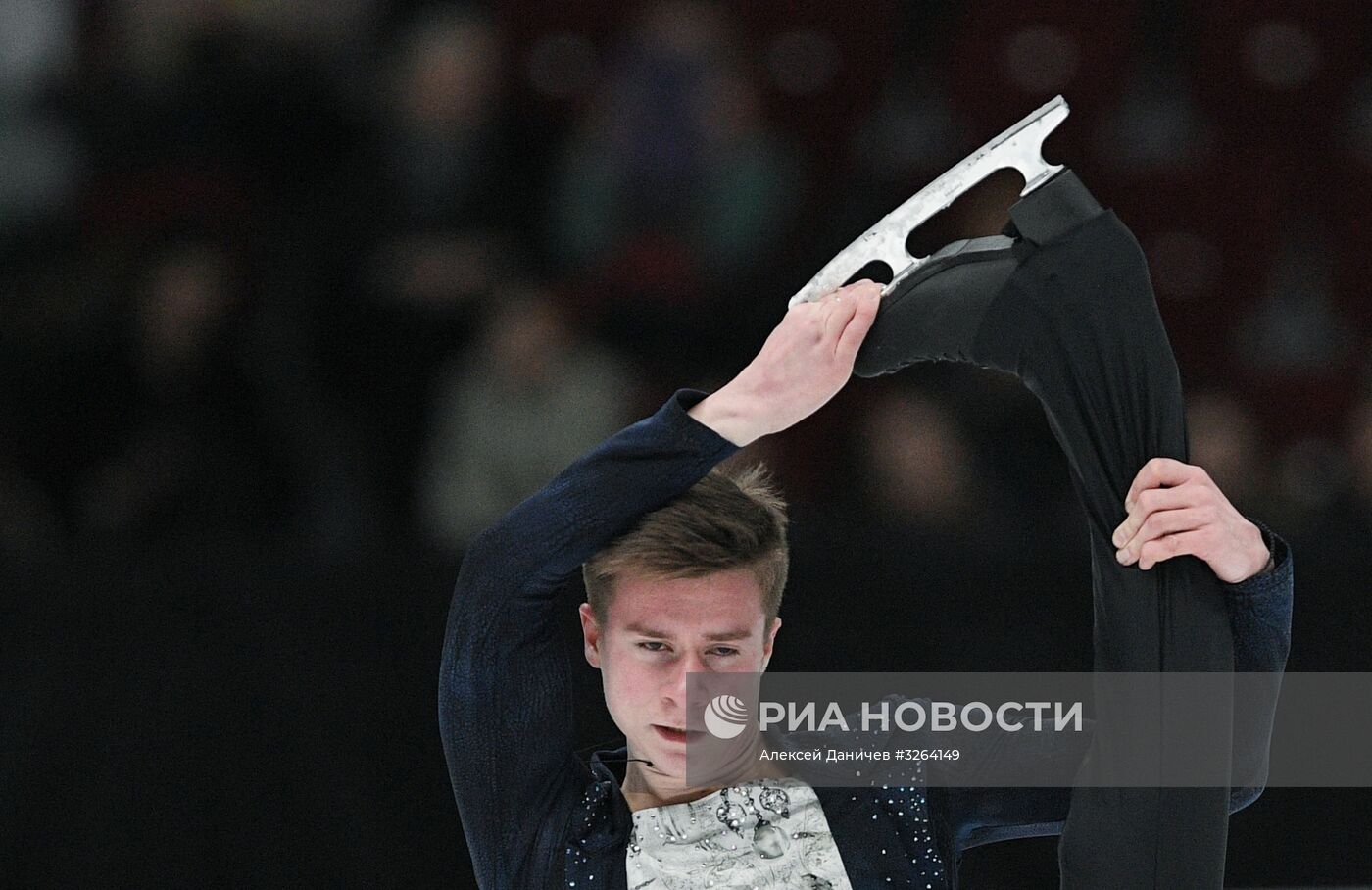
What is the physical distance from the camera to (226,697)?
3572 mm

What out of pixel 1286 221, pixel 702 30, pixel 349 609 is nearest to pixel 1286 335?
pixel 1286 221

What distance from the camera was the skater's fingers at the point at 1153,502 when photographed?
1.95 meters

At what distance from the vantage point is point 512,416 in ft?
13.8

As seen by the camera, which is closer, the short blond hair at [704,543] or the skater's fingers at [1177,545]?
the skater's fingers at [1177,545]

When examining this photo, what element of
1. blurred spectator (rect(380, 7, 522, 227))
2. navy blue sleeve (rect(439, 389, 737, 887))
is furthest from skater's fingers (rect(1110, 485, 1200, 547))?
blurred spectator (rect(380, 7, 522, 227))

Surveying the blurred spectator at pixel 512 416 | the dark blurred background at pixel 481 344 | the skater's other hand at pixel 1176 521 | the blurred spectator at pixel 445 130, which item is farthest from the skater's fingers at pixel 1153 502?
the blurred spectator at pixel 445 130

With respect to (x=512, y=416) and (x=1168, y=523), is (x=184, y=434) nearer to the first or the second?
(x=512, y=416)

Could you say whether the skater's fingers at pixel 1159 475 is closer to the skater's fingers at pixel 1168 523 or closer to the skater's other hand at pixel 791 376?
the skater's fingers at pixel 1168 523

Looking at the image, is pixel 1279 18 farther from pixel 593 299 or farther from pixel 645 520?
pixel 645 520

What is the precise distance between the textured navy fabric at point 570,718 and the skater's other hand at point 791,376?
31 millimetres

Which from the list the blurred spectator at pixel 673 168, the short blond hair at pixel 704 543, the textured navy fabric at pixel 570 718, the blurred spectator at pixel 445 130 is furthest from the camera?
the blurred spectator at pixel 673 168

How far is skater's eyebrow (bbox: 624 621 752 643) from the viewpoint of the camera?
2.21m

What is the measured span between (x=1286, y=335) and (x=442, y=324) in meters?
2.49

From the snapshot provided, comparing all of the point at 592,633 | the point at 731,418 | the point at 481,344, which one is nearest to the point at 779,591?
the point at 592,633
